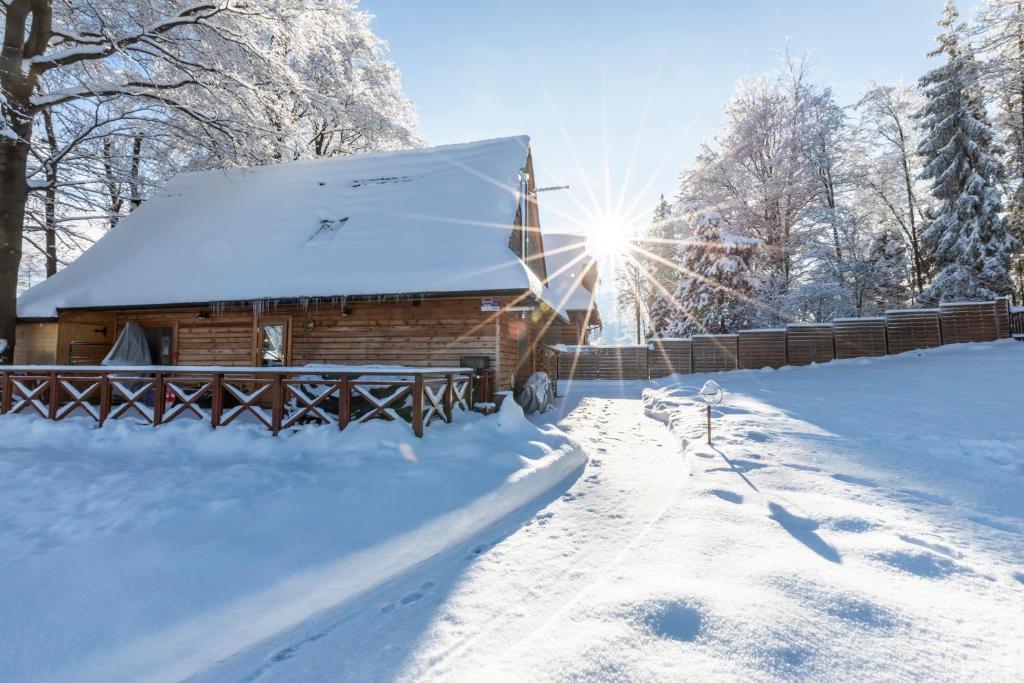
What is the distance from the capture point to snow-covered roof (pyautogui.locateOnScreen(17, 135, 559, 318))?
9.21 meters

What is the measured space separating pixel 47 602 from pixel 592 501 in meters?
→ 4.38

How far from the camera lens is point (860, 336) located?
612 inches

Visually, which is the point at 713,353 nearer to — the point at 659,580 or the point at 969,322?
the point at 969,322

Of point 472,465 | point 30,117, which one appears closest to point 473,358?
point 472,465

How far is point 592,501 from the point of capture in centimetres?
502

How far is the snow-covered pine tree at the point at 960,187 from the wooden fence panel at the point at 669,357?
11574 millimetres

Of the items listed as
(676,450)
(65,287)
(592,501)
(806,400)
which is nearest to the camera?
(592,501)

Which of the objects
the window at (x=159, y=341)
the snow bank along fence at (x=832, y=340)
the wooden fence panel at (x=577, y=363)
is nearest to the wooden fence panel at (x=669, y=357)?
the snow bank along fence at (x=832, y=340)

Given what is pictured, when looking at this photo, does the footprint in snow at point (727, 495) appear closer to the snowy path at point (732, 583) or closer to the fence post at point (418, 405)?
the snowy path at point (732, 583)

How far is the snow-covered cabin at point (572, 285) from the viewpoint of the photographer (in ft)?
83.4

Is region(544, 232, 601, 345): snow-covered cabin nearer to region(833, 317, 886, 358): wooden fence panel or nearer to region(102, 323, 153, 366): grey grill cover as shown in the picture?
region(833, 317, 886, 358): wooden fence panel

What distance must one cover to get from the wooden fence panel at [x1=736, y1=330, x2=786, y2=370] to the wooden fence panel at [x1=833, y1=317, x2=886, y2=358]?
5.75 feet

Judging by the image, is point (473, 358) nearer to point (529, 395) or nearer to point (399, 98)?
point (529, 395)

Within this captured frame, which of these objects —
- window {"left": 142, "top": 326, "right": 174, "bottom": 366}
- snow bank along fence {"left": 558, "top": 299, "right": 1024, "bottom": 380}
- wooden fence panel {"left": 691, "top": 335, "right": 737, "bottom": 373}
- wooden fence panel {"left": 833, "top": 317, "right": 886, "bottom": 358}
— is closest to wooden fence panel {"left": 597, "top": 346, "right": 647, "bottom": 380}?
snow bank along fence {"left": 558, "top": 299, "right": 1024, "bottom": 380}
